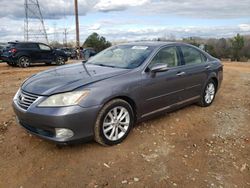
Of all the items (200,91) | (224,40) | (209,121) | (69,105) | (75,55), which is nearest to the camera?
(69,105)

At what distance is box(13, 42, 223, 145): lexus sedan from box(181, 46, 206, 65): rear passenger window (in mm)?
23

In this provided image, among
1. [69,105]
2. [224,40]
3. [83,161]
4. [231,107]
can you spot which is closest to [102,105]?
[69,105]

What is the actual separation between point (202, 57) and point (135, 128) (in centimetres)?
241

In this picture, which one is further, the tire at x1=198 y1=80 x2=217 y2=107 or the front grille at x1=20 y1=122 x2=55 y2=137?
the tire at x1=198 y1=80 x2=217 y2=107

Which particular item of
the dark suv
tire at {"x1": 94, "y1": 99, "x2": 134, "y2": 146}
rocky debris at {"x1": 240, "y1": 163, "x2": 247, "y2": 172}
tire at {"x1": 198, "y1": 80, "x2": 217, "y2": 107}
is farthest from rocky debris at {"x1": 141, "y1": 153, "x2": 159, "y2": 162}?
the dark suv

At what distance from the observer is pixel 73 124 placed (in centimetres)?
362

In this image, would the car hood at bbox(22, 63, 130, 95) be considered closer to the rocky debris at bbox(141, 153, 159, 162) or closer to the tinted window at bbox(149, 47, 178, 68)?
the tinted window at bbox(149, 47, 178, 68)

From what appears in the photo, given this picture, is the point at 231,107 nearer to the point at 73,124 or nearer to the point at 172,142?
the point at 172,142

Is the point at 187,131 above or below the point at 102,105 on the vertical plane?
below

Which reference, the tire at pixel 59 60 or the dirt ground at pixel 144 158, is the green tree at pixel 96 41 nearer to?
the tire at pixel 59 60

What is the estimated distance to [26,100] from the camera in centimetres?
389

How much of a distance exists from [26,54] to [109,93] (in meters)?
13.0

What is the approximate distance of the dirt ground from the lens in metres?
3.32

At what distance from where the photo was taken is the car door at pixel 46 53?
53.5 feet
